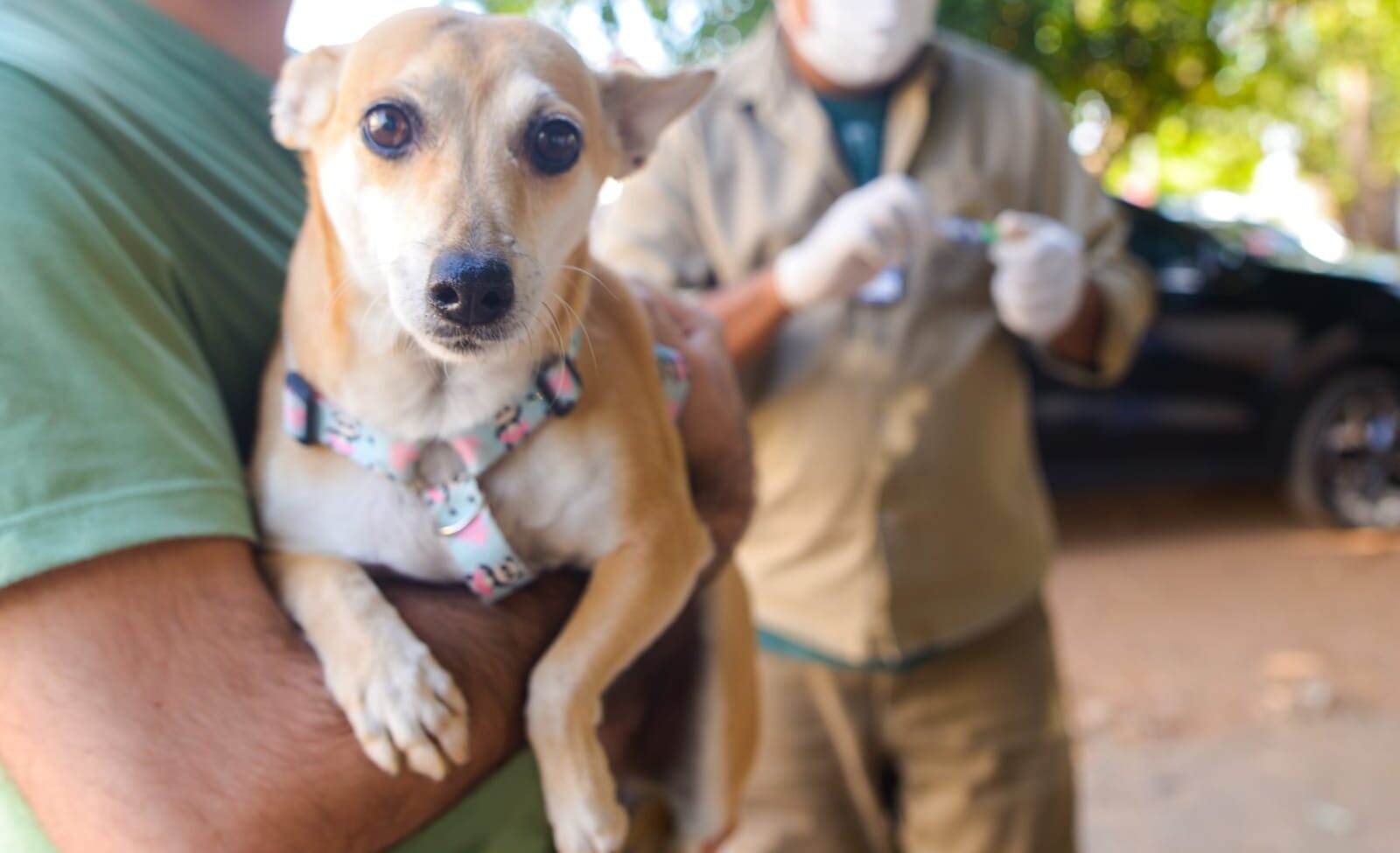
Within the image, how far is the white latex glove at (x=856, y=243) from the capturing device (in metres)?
1.97

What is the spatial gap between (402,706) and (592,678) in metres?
0.22

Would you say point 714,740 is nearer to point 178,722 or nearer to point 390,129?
point 178,722

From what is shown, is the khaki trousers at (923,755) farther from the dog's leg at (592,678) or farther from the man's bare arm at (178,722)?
the man's bare arm at (178,722)

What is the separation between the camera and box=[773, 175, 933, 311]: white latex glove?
197cm

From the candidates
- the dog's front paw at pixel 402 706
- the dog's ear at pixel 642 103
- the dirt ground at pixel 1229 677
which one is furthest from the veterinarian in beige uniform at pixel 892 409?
the dirt ground at pixel 1229 677

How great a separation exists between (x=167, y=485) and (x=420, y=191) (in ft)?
1.20

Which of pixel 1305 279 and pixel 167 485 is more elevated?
pixel 167 485

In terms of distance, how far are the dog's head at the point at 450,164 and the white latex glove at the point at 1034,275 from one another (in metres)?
1.06

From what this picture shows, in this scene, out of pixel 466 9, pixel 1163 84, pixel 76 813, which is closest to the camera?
pixel 76 813

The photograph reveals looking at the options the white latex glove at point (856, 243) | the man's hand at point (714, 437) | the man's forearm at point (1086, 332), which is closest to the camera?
the man's hand at point (714, 437)

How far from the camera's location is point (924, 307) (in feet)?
7.14

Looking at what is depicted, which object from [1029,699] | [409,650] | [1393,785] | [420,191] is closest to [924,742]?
[1029,699]

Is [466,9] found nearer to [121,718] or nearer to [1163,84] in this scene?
[121,718]

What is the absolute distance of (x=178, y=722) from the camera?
0.93m
